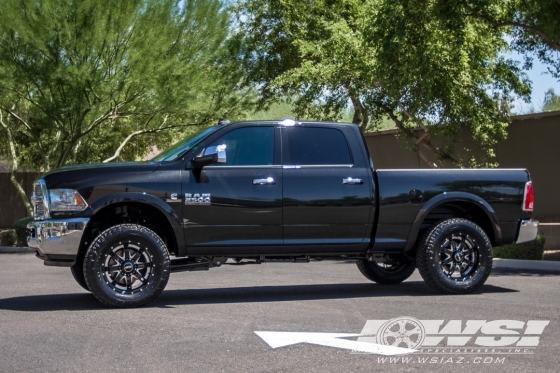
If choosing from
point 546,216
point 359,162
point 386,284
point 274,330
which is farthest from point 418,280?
point 546,216

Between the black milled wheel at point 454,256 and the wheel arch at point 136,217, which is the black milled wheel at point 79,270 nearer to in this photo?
the wheel arch at point 136,217

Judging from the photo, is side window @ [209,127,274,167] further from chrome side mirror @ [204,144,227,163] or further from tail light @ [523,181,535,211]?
tail light @ [523,181,535,211]

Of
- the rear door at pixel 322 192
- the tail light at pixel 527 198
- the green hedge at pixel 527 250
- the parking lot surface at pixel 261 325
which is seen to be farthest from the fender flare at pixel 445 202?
the green hedge at pixel 527 250

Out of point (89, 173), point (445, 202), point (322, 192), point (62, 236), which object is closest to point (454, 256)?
point (445, 202)

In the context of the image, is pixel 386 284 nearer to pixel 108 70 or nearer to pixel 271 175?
pixel 271 175

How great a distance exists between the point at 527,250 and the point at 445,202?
6.21m

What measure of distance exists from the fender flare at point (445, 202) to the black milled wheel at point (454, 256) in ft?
0.48

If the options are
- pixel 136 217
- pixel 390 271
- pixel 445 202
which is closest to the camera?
pixel 136 217

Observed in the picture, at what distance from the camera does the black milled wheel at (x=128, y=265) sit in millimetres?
9719

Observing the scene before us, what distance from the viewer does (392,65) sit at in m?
18.5

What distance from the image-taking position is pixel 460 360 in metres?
6.88

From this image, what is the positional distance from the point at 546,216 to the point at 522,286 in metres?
10.5

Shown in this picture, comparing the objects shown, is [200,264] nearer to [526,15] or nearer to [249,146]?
[249,146]

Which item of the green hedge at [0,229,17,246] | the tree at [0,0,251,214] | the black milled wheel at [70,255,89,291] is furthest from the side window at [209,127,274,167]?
the green hedge at [0,229,17,246]
